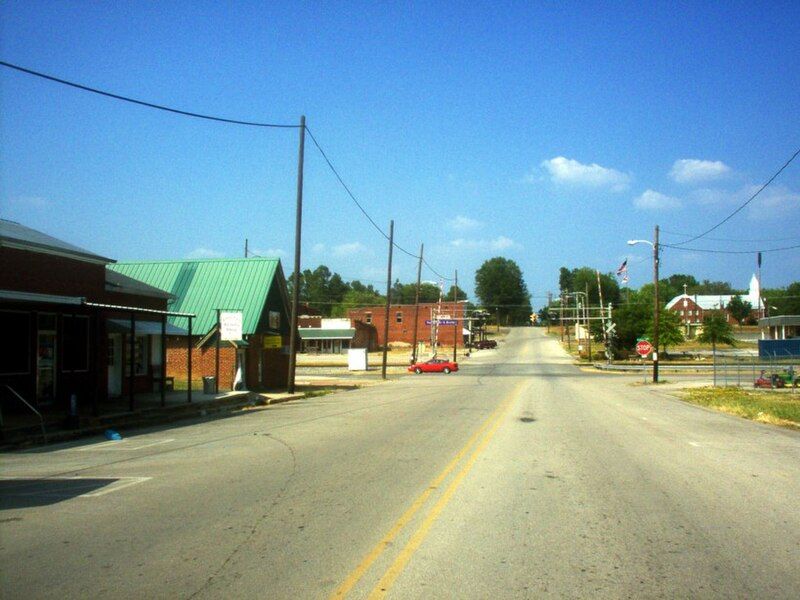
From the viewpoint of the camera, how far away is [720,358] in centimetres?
7775

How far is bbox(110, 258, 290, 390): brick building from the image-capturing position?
3556 centimetres

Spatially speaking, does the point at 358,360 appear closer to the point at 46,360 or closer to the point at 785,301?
the point at 46,360

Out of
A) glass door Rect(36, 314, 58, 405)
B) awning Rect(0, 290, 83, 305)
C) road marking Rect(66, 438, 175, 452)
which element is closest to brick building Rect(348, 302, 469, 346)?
glass door Rect(36, 314, 58, 405)

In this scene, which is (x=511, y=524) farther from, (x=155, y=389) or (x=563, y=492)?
(x=155, y=389)

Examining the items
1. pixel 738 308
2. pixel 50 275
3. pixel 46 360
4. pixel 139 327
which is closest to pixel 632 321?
pixel 139 327

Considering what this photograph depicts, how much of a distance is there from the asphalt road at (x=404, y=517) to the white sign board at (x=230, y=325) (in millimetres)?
13118

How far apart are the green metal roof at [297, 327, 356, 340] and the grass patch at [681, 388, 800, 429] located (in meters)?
61.6

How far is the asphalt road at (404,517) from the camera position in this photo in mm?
5949

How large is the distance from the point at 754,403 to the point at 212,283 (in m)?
26.2

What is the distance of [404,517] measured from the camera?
8055mm

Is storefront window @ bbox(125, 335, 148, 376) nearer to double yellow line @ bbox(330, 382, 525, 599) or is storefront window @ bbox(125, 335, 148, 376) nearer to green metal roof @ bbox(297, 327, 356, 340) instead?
double yellow line @ bbox(330, 382, 525, 599)

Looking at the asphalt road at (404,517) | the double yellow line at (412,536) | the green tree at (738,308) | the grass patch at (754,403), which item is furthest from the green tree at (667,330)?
the green tree at (738,308)

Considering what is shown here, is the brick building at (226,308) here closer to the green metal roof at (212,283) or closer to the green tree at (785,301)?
the green metal roof at (212,283)

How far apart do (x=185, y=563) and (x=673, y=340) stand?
78.6 m
